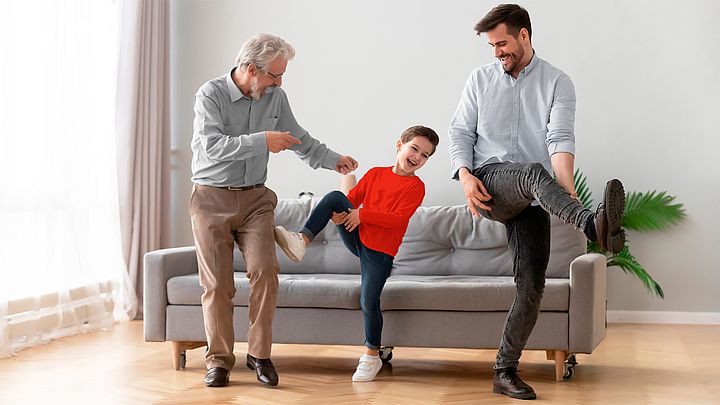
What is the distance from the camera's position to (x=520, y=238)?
11.3 feet

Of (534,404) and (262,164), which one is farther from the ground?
(262,164)

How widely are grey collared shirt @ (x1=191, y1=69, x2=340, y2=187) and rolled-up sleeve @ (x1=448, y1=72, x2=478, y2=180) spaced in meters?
0.75

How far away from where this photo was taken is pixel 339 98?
241 inches

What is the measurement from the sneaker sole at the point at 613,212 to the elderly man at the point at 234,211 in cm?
148

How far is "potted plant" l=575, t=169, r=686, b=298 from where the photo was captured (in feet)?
18.2

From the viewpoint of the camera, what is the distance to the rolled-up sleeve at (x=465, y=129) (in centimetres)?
342

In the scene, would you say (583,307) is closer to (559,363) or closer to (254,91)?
(559,363)

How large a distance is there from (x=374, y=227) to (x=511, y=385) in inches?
35.1

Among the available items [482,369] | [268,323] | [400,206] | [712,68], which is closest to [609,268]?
[712,68]

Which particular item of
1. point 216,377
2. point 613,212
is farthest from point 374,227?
point 613,212

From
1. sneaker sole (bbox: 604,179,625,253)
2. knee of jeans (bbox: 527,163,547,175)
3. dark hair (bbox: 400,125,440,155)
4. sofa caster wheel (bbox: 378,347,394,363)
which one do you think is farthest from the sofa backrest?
sneaker sole (bbox: 604,179,625,253)

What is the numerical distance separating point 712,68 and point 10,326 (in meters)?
4.45

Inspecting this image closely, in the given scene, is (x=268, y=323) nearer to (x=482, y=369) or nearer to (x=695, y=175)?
(x=482, y=369)

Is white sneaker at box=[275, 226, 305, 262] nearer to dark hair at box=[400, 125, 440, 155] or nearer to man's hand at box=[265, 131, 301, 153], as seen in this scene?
man's hand at box=[265, 131, 301, 153]
